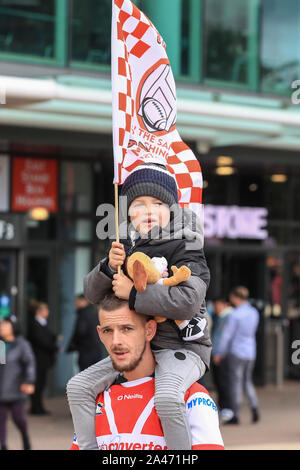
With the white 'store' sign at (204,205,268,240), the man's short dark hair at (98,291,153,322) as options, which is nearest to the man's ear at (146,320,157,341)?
the man's short dark hair at (98,291,153,322)

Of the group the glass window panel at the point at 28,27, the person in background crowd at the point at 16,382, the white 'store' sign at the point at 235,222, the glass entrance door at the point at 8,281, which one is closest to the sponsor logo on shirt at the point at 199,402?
the person in background crowd at the point at 16,382

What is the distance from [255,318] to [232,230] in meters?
4.47

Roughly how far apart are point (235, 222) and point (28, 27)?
6296 millimetres

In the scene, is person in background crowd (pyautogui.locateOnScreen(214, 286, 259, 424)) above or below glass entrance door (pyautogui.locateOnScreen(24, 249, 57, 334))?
below

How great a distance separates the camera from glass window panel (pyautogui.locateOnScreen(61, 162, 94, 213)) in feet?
51.1

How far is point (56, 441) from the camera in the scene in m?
11.2

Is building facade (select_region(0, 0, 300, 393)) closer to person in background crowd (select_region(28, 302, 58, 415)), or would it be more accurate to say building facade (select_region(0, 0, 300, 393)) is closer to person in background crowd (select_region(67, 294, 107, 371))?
person in background crowd (select_region(28, 302, 58, 415))

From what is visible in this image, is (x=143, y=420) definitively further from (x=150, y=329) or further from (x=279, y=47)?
(x=279, y=47)

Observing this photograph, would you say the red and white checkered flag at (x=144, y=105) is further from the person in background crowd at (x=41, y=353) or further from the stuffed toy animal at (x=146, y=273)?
the person in background crowd at (x=41, y=353)

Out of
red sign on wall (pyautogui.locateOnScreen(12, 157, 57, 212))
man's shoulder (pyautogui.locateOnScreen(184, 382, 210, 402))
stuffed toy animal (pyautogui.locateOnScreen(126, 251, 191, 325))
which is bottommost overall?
man's shoulder (pyautogui.locateOnScreen(184, 382, 210, 402))

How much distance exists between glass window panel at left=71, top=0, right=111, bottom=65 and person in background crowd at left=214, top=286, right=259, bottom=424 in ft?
12.8

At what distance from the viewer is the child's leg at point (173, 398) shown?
3281 millimetres

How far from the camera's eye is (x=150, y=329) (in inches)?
135

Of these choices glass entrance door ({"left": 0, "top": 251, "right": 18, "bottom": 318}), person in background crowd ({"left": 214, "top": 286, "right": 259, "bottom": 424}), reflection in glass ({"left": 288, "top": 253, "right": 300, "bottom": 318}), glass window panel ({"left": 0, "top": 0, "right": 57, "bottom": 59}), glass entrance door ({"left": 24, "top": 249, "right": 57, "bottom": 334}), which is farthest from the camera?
reflection in glass ({"left": 288, "top": 253, "right": 300, "bottom": 318})
